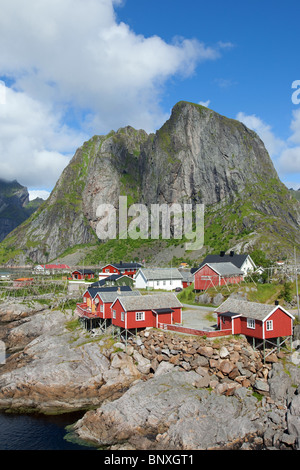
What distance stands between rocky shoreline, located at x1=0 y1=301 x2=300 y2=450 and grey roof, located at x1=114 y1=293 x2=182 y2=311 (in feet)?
11.6

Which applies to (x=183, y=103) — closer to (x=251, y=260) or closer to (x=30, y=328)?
(x=251, y=260)

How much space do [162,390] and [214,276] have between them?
3289cm

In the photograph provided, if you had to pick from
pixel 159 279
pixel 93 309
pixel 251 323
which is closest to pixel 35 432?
Answer: pixel 251 323

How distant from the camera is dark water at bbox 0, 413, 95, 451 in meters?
26.0

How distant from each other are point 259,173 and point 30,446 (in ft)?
531

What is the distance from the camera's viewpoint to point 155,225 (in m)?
176

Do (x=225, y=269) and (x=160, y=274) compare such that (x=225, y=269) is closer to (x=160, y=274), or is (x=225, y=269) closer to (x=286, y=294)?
(x=286, y=294)

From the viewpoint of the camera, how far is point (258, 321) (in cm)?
3553

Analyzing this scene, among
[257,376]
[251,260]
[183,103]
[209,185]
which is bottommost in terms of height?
[257,376]

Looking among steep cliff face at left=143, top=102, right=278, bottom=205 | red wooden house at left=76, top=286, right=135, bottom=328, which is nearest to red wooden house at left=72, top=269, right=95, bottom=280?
red wooden house at left=76, top=286, right=135, bottom=328

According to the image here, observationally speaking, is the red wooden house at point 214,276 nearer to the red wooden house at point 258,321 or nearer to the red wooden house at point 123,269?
the red wooden house at point 258,321

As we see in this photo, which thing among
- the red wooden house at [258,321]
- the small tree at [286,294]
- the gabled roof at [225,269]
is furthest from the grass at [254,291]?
the red wooden house at [258,321]

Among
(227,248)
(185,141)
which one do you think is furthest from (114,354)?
(185,141)

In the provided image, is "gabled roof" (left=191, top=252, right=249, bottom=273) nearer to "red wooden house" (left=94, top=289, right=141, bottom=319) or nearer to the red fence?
"red wooden house" (left=94, top=289, right=141, bottom=319)
